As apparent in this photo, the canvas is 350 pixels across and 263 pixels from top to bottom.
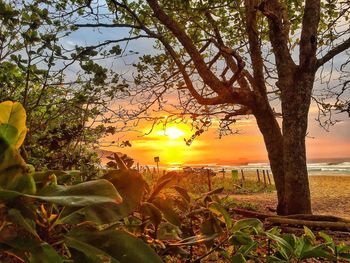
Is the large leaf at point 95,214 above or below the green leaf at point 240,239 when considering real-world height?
above

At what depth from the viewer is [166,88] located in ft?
34.0

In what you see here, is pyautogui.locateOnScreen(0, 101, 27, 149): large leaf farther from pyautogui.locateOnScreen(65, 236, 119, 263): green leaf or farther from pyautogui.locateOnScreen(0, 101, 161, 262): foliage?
pyautogui.locateOnScreen(65, 236, 119, 263): green leaf

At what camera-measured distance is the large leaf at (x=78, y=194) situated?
0.54 meters

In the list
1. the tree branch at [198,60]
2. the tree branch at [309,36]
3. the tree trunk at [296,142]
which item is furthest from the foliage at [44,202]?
the tree branch at [309,36]

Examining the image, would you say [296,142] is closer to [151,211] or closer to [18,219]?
[151,211]

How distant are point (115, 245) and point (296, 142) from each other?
25.8ft

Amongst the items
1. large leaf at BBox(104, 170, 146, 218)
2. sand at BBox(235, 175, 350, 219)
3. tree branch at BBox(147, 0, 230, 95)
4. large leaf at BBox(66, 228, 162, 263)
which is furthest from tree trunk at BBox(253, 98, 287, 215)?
large leaf at BBox(66, 228, 162, 263)

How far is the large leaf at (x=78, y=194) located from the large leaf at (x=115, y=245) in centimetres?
10

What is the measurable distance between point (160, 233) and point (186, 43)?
24.1ft

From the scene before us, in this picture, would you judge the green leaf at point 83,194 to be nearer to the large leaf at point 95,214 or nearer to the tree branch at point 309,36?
the large leaf at point 95,214

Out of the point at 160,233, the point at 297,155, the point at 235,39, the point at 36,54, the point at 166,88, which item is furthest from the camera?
the point at 235,39

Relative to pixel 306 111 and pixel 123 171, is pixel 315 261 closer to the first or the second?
pixel 123 171

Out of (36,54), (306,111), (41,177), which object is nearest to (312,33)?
(306,111)

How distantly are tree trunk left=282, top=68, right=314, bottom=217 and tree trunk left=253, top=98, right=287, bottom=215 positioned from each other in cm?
64
